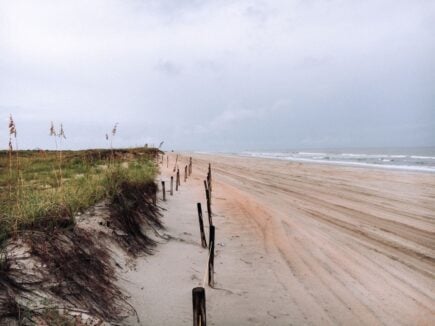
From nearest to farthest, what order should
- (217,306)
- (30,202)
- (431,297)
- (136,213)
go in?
(217,306) → (30,202) → (431,297) → (136,213)

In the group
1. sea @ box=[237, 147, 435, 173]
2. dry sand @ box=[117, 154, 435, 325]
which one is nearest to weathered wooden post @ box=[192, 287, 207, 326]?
dry sand @ box=[117, 154, 435, 325]

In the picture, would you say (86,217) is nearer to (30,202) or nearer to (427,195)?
(30,202)

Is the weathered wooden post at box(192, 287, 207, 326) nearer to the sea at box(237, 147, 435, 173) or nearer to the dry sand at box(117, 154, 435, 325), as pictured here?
the dry sand at box(117, 154, 435, 325)

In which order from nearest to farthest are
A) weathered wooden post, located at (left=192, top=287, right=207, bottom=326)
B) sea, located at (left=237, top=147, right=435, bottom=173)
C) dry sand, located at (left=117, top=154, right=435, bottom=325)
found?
1. weathered wooden post, located at (left=192, top=287, right=207, bottom=326)
2. dry sand, located at (left=117, top=154, right=435, bottom=325)
3. sea, located at (left=237, top=147, right=435, bottom=173)

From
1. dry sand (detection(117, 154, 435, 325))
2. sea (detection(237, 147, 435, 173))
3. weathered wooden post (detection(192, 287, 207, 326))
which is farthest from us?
sea (detection(237, 147, 435, 173))

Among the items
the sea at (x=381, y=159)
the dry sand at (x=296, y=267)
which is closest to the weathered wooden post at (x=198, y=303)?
the dry sand at (x=296, y=267)

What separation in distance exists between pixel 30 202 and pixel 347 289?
16.7 ft

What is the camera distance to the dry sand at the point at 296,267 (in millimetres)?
5004

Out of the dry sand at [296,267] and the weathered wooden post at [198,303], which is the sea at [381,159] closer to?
the dry sand at [296,267]

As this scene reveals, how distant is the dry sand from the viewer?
500cm

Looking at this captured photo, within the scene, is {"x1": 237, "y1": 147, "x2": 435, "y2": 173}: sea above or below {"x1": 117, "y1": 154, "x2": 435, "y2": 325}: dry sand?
above

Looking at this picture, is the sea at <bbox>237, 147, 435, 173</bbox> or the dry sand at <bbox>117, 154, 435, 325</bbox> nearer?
the dry sand at <bbox>117, 154, 435, 325</bbox>

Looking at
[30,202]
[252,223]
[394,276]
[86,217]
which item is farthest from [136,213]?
[394,276]

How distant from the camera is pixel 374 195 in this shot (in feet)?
53.7
